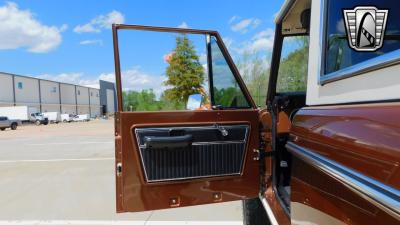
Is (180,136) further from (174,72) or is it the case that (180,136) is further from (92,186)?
(92,186)

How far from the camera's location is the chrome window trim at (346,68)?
3.77ft

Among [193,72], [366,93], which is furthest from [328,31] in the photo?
[193,72]

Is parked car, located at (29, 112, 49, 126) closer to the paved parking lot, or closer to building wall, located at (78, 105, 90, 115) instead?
building wall, located at (78, 105, 90, 115)

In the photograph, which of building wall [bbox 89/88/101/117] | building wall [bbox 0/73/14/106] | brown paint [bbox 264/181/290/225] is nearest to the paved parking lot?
brown paint [bbox 264/181/290/225]

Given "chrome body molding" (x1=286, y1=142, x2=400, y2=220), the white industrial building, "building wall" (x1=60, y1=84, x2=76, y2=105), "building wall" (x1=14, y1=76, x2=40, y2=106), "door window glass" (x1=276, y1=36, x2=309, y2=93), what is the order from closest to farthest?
"chrome body molding" (x1=286, y1=142, x2=400, y2=220)
"door window glass" (x1=276, y1=36, x2=309, y2=93)
the white industrial building
"building wall" (x1=14, y1=76, x2=40, y2=106)
"building wall" (x1=60, y1=84, x2=76, y2=105)

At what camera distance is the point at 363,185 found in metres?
1.23

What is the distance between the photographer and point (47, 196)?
662cm

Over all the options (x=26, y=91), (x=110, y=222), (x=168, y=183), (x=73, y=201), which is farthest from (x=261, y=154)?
(x=26, y=91)

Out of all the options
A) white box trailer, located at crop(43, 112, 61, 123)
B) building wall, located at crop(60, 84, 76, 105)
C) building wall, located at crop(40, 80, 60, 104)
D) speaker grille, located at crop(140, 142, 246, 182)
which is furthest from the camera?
building wall, located at crop(60, 84, 76, 105)

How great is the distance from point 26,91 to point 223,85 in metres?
73.3

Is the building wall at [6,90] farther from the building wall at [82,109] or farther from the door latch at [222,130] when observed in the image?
the door latch at [222,130]

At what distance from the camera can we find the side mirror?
3.00 meters

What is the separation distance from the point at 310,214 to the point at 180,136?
3.65 ft

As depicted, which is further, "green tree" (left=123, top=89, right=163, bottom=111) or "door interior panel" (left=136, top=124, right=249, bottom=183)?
"green tree" (left=123, top=89, right=163, bottom=111)
